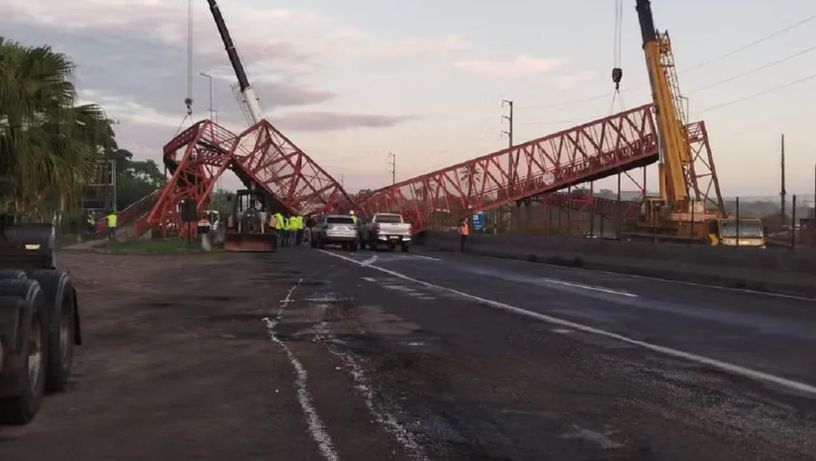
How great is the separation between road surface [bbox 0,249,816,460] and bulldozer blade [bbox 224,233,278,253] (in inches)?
852

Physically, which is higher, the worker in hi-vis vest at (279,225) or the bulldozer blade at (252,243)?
the worker in hi-vis vest at (279,225)

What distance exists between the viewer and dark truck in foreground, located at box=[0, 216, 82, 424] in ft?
20.4

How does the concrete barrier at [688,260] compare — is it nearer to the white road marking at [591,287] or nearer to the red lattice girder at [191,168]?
the white road marking at [591,287]

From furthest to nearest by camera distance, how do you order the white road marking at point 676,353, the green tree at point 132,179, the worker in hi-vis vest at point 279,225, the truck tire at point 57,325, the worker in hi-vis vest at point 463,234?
the green tree at point 132,179
the worker in hi-vis vest at point 279,225
the worker in hi-vis vest at point 463,234
the white road marking at point 676,353
the truck tire at point 57,325

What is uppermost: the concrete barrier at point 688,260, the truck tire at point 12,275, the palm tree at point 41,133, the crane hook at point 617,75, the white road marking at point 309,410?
the crane hook at point 617,75

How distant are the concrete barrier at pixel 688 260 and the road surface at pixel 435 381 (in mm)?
3111

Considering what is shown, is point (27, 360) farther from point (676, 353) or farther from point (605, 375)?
point (676, 353)

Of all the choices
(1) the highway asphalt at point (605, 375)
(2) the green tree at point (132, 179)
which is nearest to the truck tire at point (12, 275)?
(1) the highway asphalt at point (605, 375)

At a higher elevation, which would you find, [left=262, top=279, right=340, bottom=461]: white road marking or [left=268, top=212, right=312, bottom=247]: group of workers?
[left=268, top=212, right=312, bottom=247]: group of workers

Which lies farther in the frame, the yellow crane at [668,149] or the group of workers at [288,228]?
the group of workers at [288,228]

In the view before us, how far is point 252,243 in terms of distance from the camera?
38.4 m

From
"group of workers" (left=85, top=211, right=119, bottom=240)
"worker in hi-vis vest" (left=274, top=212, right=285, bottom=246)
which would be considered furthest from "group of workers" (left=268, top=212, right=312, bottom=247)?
"group of workers" (left=85, top=211, right=119, bottom=240)

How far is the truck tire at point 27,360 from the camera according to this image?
6.29 meters

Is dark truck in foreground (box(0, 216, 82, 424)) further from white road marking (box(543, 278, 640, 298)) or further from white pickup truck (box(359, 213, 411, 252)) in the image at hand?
white pickup truck (box(359, 213, 411, 252))
